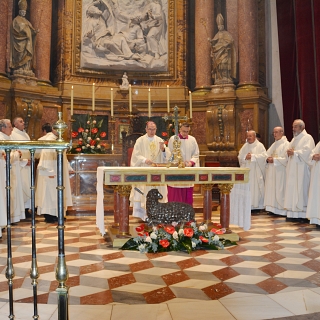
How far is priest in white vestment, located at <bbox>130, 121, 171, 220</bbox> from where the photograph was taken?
7.09m

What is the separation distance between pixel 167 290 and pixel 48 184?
488cm

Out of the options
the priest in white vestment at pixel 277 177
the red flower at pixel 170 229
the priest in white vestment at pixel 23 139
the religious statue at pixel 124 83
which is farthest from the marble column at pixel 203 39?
the red flower at pixel 170 229

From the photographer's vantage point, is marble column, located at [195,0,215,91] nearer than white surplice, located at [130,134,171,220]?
No

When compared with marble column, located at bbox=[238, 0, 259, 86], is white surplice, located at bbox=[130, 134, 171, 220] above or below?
below

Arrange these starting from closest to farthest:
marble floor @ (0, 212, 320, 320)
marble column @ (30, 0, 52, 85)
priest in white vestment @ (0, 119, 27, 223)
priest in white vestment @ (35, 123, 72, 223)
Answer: marble floor @ (0, 212, 320, 320) → priest in white vestment @ (0, 119, 27, 223) → priest in white vestment @ (35, 123, 72, 223) → marble column @ (30, 0, 52, 85)

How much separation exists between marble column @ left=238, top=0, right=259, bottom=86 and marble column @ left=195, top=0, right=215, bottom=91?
73 centimetres

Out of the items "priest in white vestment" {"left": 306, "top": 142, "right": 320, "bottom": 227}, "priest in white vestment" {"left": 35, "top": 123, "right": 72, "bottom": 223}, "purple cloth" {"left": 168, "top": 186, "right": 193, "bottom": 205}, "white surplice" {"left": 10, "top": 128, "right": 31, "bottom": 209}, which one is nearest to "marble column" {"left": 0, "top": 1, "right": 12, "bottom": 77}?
"white surplice" {"left": 10, "top": 128, "right": 31, "bottom": 209}

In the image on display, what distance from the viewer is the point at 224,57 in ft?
35.4

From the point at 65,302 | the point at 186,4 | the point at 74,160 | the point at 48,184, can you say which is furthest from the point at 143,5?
the point at 65,302

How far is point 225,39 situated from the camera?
35.5 ft

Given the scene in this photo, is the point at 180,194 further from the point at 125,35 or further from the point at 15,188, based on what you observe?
the point at 125,35

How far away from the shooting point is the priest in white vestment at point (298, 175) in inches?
324

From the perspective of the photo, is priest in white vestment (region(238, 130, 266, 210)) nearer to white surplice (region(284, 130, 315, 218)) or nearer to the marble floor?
white surplice (region(284, 130, 315, 218))

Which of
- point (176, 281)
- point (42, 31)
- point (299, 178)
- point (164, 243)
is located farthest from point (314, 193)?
point (42, 31)
